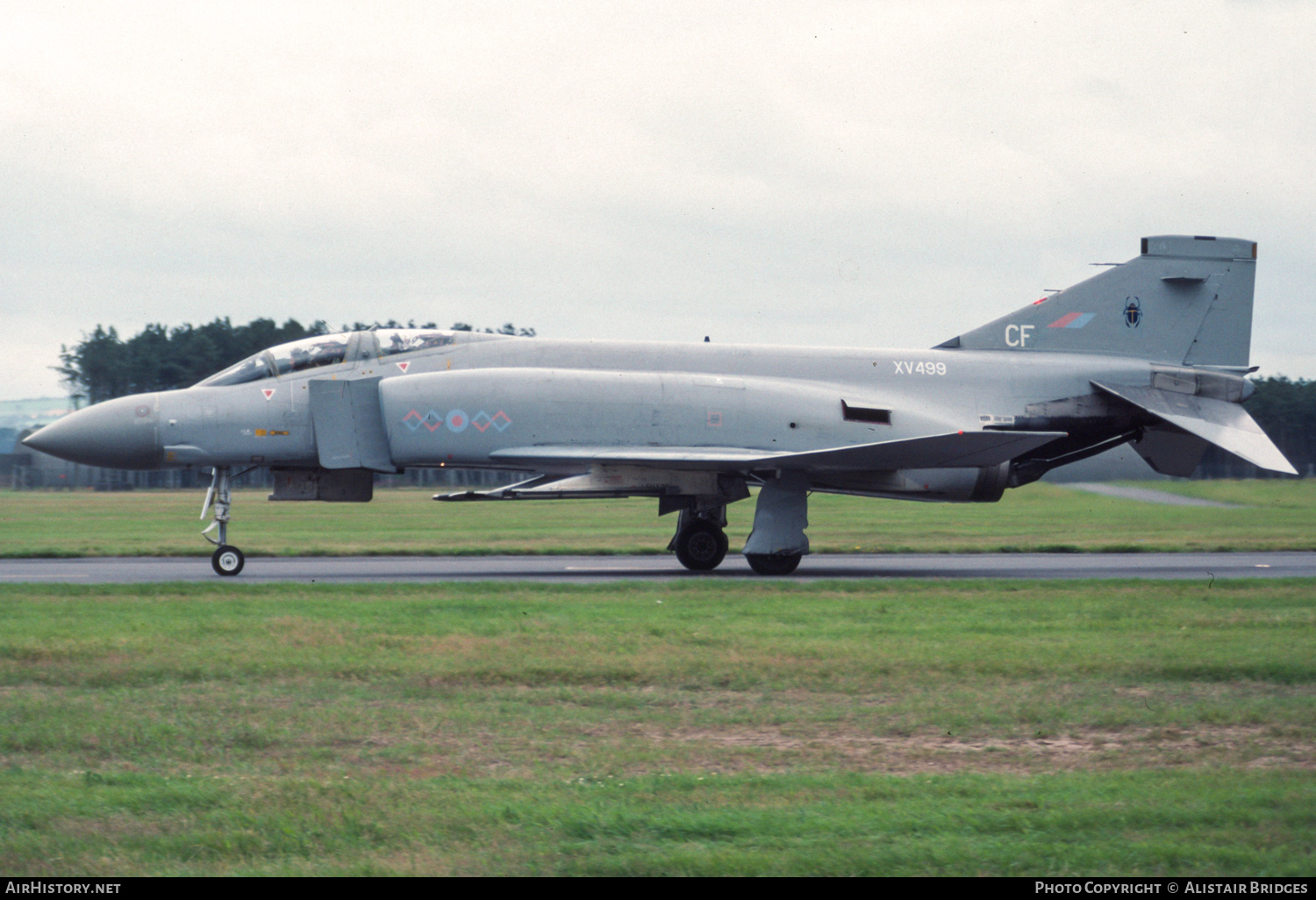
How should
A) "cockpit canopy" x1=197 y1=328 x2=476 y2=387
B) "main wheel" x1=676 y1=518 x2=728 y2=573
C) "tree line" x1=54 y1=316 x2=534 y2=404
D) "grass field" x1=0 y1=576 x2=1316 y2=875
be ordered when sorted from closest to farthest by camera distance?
1. "grass field" x1=0 y1=576 x2=1316 y2=875
2. "cockpit canopy" x1=197 y1=328 x2=476 y2=387
3. "main wheel" x1=676 y1=518 x2=728 y2=573
4. "tree line" x1=54 y1=316 x2=534 y2=404

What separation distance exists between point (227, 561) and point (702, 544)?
21.5 feet

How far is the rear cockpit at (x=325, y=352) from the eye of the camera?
1631 cm

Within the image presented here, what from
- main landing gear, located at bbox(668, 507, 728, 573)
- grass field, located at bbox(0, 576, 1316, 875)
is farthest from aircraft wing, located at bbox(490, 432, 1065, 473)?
grass field, located at bbox(0, 576, 1316, 875)

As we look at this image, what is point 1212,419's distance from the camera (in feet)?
58.5

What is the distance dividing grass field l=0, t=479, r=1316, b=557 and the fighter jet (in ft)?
11.8

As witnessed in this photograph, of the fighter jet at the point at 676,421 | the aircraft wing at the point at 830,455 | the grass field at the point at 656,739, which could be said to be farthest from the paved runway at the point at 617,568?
the grass field at the point at 656,739

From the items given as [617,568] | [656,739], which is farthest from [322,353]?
[656,739]

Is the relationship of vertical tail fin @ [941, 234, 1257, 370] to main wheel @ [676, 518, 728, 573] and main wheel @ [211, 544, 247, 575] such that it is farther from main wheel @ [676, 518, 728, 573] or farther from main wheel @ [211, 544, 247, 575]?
main wheel @ [211, 544, 247, 575]

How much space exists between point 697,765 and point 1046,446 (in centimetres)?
1372

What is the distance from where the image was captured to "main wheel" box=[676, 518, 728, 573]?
16.5 m

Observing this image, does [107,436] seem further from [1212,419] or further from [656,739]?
[1212,419]

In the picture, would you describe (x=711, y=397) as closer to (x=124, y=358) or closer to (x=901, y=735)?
(x=901, y=735)

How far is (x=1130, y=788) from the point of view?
16.9 feet
